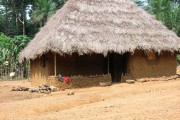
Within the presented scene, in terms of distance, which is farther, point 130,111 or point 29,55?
point 29,55

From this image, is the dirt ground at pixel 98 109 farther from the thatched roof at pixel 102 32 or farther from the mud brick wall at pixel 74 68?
the thatched roof at pixel 102 32

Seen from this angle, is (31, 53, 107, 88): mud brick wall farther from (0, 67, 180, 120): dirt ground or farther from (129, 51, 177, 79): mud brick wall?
(0, 67, 180, 120): dirt ground

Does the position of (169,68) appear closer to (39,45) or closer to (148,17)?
(148,17)

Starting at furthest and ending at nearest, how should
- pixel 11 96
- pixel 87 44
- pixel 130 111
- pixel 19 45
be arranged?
1. pixel 19 45
2. pixel 87 44
3. pixel 11 96
4. pixel 130 111

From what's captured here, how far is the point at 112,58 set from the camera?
18.7m

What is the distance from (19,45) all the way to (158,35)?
36.9ft

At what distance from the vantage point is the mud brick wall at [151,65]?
1733 centimetres

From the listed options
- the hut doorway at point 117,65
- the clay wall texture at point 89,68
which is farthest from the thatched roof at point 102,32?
the hut doorway at point 117,65

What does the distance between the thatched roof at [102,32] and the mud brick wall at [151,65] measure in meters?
0.72

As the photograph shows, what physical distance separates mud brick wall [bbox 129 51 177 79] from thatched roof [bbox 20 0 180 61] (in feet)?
2.35

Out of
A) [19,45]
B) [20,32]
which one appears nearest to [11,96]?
[19,45]

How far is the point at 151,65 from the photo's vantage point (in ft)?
58.5

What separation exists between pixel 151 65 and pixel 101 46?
300 centimetres

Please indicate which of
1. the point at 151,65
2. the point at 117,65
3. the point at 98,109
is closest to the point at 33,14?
the point at 117,65
